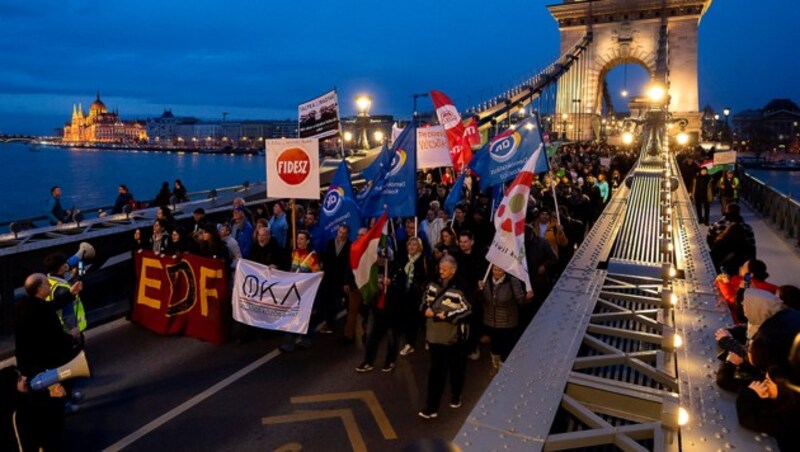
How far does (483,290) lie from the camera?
7.51 meters

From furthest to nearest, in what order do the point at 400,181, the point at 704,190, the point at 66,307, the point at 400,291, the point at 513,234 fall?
1. the point at 704,190
2. the point at 400,181
3. the point at 400,291
4. the point at 513,234
5. the point at 66,307

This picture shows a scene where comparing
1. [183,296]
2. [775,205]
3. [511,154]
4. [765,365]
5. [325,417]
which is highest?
[511,154]

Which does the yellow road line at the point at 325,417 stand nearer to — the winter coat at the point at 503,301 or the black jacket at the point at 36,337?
the winter coat at the point at 503,301

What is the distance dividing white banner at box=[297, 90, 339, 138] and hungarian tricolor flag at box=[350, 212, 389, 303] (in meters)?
3.93

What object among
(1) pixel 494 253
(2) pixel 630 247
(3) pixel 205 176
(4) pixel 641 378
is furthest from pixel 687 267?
(3) pixel 205 176

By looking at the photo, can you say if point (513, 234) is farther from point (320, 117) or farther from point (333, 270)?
point (320, 117)

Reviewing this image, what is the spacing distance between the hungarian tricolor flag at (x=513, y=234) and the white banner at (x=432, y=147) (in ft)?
25.6

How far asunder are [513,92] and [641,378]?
220 ft

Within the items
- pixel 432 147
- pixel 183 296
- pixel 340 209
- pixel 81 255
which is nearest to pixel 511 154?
pixel 340 209

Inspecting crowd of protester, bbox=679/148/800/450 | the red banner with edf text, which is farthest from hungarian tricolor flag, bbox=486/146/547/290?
the red banner with edf text

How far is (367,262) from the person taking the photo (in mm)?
8227

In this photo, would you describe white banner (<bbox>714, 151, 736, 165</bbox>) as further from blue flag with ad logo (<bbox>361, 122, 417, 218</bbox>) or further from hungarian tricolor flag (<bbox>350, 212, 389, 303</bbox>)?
hungarian tricolor flag (<bbox>350, 212, 389, 303</bbox>)

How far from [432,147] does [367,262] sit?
24.8 feet

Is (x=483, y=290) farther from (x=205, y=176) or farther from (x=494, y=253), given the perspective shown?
(x=205, y=176)
